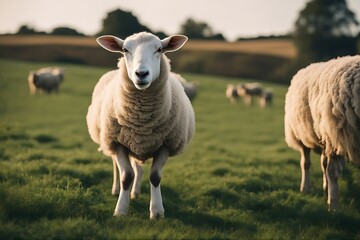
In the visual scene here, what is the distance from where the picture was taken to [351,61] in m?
5.10

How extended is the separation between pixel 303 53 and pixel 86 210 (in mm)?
39789

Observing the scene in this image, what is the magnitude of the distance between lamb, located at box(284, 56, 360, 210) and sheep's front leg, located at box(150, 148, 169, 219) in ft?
6.89

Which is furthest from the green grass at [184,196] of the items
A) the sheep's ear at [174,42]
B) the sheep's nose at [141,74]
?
the sheep's ear at [174,42]

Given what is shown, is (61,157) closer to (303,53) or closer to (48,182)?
(48,182)

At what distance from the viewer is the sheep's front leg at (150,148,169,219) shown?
178 inches

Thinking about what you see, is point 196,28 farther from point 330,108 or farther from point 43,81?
point 330,108

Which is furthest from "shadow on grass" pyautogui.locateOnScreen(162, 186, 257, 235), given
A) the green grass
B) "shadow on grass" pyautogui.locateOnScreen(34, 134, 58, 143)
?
"shadow on grass" pyautogui.locateOnScreen(34, 134, 58, 143)

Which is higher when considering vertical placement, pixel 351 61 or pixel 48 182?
pixel 351 61

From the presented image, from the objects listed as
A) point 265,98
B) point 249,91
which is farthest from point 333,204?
point 249,91

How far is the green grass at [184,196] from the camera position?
3.64 m

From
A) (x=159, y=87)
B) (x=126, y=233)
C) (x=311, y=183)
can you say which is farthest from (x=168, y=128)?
(x=311, y=183)

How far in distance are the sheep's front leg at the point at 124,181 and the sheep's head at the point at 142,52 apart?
1.03m

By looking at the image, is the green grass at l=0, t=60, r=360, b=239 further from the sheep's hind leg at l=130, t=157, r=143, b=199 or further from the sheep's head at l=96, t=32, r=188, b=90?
the sheep's head at l=96, t=32, r=188, b=90

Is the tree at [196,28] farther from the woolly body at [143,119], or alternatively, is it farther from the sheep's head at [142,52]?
the woolly body at [143,119]
